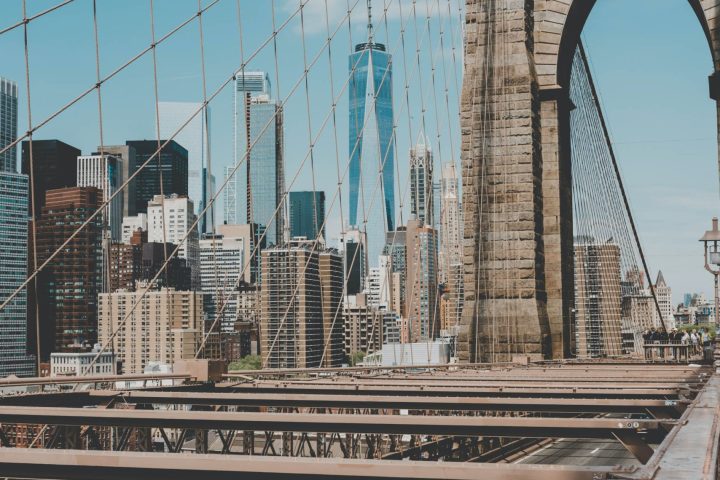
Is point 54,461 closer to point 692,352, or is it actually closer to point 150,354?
point 692,352

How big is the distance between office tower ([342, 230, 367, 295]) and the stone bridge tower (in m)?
2.54

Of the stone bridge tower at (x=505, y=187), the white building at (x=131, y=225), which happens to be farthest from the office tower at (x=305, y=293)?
the white building at (x=131, y=225)

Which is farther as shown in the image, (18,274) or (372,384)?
(18,274)

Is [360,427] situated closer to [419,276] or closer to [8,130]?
[419,276]

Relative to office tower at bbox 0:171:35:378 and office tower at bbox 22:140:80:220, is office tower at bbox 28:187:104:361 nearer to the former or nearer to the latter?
office tower at bbox 22:140:80:220

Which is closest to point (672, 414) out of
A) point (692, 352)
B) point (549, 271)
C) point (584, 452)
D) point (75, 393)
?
point (75, 393)

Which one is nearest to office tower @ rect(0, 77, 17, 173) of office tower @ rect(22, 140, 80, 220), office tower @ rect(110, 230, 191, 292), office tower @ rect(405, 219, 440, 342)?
office tower @ rect(22, 140, 80, 220)

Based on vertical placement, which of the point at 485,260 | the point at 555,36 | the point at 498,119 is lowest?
the point at 485,260

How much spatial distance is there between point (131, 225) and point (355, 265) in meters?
95.7

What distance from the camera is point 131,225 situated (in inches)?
7421

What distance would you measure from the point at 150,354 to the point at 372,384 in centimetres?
11608

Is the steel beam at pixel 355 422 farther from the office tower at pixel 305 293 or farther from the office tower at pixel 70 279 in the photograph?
the office tower at pixel 70 279

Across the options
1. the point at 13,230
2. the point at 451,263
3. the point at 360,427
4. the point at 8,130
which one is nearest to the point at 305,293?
the point at 13,230

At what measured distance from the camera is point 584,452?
18.1 metres
